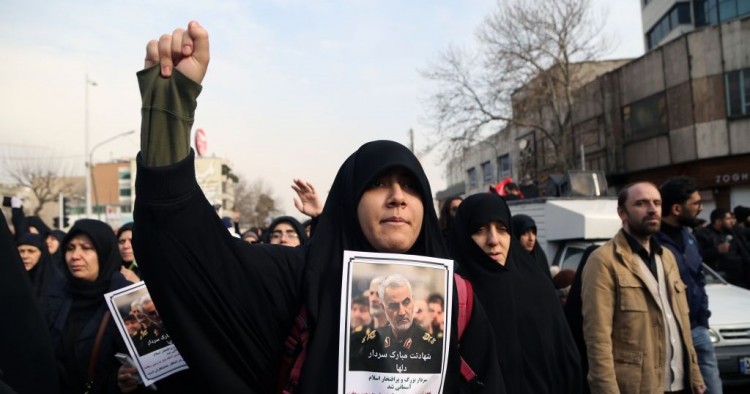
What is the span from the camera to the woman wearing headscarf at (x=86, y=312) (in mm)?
3037

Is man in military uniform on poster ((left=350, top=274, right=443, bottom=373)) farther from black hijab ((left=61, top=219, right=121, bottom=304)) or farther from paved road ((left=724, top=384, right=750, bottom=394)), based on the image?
paved road ((left=724, top=384, right=750, bottom=394))

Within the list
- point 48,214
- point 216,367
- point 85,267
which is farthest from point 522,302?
point 48,214

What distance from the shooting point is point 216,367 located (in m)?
1.44

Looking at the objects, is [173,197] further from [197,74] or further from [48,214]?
[48,214]

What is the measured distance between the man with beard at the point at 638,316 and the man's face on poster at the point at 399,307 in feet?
7.75

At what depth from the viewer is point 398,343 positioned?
5.10 feet

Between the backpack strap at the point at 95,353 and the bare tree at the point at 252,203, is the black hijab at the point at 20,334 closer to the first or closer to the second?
the backpack strap at the point at 95,353

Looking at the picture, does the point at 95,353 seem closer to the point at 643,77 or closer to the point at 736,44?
the point at 736,44

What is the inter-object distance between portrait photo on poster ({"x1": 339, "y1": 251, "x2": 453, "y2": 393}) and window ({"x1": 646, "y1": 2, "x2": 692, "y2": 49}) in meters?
36.4

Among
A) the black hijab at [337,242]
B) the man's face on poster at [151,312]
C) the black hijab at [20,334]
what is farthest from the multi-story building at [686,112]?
the black hijab at [20,334]

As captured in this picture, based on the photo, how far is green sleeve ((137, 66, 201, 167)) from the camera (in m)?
1.30

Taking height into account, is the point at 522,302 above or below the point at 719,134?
below

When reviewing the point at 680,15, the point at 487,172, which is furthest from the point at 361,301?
the point at 487,172

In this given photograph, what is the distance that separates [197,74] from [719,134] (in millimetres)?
26016
